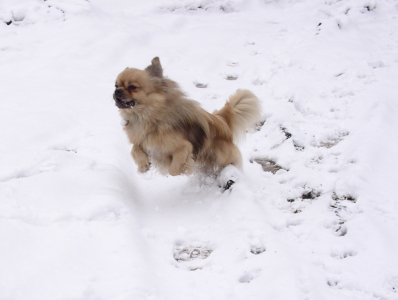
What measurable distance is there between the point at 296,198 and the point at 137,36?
570 cm

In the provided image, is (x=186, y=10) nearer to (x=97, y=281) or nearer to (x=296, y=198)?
(x=296, y=198)

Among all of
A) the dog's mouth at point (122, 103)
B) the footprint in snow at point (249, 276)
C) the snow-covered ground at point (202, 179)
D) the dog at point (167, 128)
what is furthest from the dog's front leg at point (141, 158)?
the footprint in snow at point (249, 276)

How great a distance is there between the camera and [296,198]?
11.3 ft

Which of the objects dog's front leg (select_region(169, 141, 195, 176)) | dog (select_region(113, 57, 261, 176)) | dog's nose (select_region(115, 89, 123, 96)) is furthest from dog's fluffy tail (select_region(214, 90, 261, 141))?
dog's nose (select_region(115, 89, 123, 96))

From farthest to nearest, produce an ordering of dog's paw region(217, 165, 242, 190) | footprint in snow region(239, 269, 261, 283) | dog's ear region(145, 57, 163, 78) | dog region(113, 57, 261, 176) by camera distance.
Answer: dog's paw region(217, 165, 242, 190) → dog's ear region(145, 57, 163, 78) → dog region(113, 57, 261, 176) → footprint in snow region(239, 269, 261, 283)

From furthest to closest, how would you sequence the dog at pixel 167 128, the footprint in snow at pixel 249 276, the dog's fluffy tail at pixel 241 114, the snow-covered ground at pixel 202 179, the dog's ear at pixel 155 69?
the dog's fluffy tail at pixel 241 114 < the dog's ear at pixel 155 69 < the dog at pixel 167 128 < the footprint in snow at pixel 249 276 < the snow-covered ground at pixel 202 179

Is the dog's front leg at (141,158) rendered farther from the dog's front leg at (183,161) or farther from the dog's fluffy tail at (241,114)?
the dog's fluffy tail at (241,114)

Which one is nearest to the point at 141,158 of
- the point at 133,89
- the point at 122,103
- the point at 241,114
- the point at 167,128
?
the point at 167,128

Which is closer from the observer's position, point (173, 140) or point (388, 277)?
point (388, 277)

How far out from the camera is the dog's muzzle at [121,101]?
3268mm

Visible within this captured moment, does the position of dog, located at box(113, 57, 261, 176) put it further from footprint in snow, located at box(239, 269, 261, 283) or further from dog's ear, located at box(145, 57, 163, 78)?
footprint in snow, located at box(239, 269, 261, 283)

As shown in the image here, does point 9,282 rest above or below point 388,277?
above

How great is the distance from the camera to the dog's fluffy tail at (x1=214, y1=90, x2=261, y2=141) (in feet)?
13.3

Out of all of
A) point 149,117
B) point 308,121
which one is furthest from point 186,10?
point 149,117
